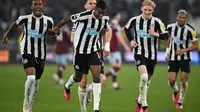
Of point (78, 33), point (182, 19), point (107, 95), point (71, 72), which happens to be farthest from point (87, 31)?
point (71, 72)

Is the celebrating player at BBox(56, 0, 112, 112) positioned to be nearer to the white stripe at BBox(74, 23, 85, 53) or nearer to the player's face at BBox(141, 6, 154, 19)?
the white stripe at BBox(74, 23, 85, 53)

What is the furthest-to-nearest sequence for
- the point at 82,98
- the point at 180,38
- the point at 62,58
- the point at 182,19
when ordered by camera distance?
the point at 62,58 → the point at 180,38 → the point at 182,19 → the point at 82,98

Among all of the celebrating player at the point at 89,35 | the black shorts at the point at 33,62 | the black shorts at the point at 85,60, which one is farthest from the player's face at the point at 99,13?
the black shorts at the point at 33,62

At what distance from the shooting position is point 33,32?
490 inches

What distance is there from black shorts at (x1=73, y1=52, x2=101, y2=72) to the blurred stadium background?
205 cm

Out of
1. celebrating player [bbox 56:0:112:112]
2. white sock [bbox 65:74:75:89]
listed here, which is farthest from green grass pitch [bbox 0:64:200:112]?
celebrating player [bbox 56:0:112:112]

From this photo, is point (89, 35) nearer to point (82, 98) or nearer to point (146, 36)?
point (82, 98)

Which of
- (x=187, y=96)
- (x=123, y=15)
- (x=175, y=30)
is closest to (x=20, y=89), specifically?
(x=187, y=96)

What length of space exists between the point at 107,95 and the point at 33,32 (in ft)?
21.1

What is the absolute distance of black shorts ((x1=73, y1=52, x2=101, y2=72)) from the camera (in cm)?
1228

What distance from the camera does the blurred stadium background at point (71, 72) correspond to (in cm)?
1555

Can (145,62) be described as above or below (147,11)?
below

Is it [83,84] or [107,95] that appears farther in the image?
[107,95]

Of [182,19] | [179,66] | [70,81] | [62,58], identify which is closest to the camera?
[70,81]
